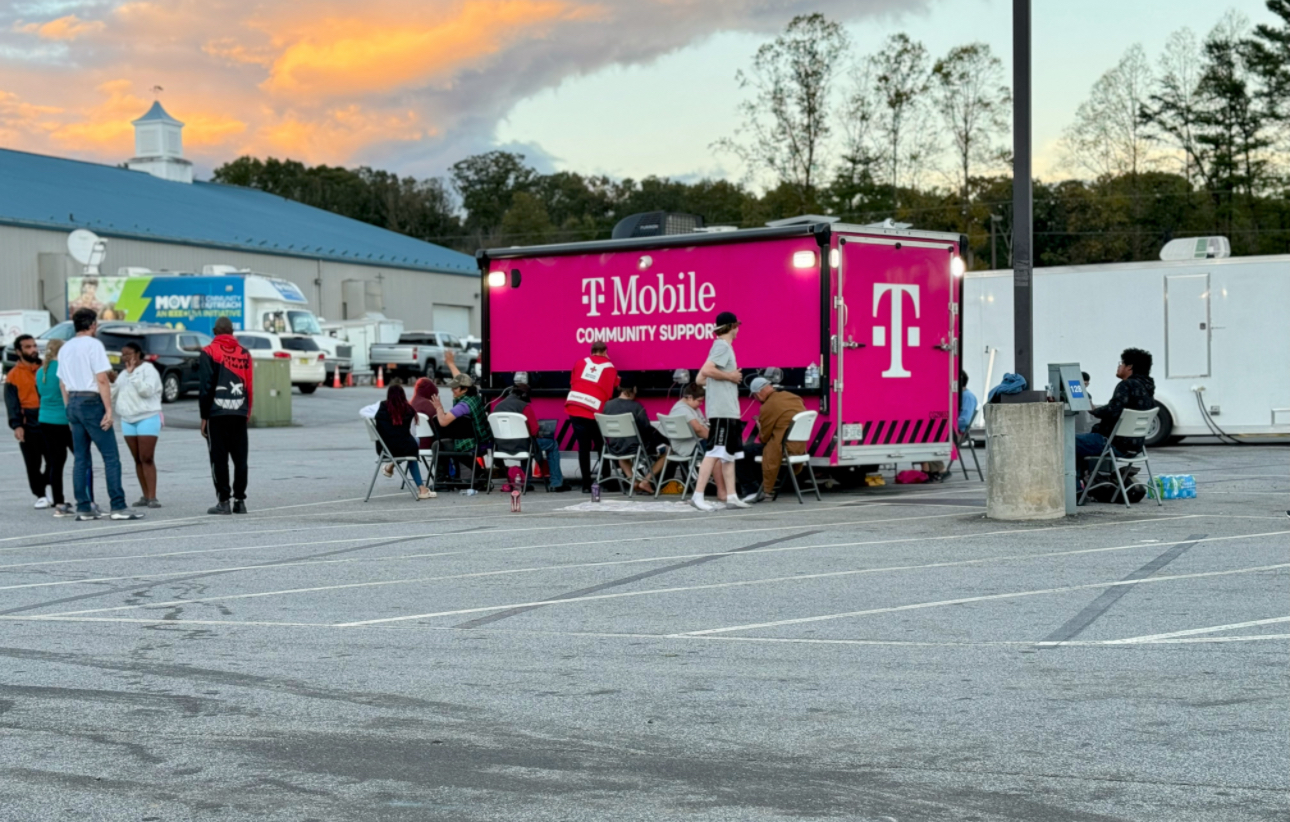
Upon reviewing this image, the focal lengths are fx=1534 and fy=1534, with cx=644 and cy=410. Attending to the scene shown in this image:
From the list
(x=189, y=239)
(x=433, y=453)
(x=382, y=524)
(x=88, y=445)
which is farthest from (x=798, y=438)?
(x=189, y=239)

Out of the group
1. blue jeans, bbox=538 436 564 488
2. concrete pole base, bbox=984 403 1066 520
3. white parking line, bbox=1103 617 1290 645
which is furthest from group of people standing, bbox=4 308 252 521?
white parking line, bbox=1103 617 1290 645

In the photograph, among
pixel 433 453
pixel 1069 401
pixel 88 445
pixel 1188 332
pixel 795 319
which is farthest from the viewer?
pixel 1188 332

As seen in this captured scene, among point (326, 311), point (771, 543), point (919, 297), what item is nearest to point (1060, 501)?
point (771, 543)

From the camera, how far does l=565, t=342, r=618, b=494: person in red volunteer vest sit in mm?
16641

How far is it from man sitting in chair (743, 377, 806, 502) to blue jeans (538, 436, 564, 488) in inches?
110

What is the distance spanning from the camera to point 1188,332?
74.0 ft

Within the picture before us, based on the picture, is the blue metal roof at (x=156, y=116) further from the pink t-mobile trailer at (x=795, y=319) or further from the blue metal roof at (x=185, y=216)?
the pink t-mobile trailer at (x=795, y=319)

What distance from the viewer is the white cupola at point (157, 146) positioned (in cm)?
7306

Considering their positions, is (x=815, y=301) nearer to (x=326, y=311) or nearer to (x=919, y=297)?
(x=919, y=297)

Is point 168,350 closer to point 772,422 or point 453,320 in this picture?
point 772,422

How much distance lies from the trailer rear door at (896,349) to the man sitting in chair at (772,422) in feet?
2.62

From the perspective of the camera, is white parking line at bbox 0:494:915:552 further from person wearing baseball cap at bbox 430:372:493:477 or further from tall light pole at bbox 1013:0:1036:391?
tall light pole at bbox 1013:0:1036:391

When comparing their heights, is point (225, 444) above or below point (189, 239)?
below

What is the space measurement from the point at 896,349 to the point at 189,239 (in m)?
47.7
